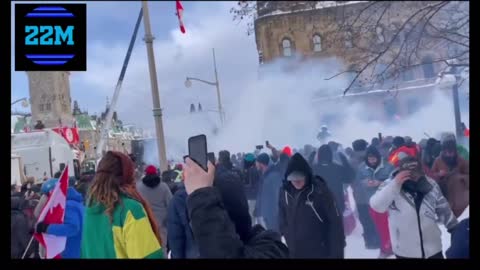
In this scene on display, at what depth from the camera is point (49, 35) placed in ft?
11.2

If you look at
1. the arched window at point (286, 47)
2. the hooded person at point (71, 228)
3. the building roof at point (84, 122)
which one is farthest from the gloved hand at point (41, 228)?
the arched window at point (286, 47)

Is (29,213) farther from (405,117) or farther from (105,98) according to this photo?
(405,117)

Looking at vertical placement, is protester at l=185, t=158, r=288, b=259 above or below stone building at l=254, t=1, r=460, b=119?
below

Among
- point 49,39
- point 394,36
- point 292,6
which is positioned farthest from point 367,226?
point 49,39

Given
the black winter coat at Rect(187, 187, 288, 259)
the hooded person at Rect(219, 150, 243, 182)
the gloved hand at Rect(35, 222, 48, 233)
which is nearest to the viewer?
the black winter coat at Rect(187, 187, 288, 259)

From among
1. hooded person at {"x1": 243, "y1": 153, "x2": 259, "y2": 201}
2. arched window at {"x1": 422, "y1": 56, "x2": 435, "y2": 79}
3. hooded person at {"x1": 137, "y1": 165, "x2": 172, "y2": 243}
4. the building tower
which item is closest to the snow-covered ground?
hooded person at {"x1": 243, "y1": 153, "x2": 259, "y2": 201}

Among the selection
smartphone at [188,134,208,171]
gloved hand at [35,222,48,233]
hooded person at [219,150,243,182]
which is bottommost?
gloved hand at [35,222,48,233]

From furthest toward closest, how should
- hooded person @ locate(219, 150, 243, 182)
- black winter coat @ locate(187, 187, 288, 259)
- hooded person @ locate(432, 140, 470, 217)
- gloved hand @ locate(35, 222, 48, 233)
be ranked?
gloved hand @ locate(35, 222, 48, 233), hooded person @ locate(219, 150, 243, 182), hooded person @ locate(432, 140, 470, 217), black winter coat @ locate(187, 187, 288, 259)

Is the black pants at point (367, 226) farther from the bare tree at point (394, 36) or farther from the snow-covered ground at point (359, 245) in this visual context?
the bare tree at point (394, 36)

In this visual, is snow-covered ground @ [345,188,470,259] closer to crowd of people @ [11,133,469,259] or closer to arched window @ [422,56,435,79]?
crowd of people @ [11,133,469,259]

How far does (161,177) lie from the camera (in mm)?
3338

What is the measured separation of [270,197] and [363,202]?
50 cm

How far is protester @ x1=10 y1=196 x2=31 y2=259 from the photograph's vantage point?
3381mm

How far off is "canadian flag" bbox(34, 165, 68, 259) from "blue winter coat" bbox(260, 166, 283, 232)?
→ 1098 mm
